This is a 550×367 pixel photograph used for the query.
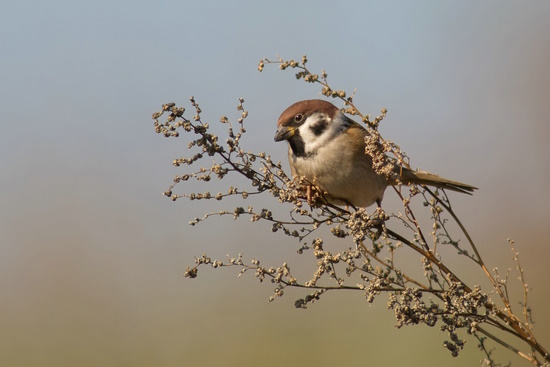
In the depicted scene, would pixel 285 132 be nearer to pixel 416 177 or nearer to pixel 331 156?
pixel 331 156

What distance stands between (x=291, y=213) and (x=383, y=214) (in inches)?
11.9

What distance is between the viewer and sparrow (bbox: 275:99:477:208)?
2.98 meters

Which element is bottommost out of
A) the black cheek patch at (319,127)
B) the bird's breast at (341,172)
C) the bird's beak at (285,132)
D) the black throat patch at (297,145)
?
the bird's breast at (341,172)

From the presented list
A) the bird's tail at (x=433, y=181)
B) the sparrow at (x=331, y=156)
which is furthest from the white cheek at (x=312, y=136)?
the bird's tail at (x=433, y=181)

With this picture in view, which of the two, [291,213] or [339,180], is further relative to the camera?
[339,180]

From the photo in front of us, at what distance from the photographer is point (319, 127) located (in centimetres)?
312

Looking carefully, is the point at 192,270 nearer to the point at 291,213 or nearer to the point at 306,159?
the point at 291,213

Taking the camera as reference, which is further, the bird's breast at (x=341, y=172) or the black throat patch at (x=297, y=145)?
the black throat patch at (x=297, y=145)

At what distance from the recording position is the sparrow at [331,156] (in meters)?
2.98

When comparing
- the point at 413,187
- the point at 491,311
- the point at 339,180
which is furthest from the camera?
the point at 339,180

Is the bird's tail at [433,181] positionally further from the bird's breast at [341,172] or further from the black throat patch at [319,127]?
the black throat patch at [319,127]

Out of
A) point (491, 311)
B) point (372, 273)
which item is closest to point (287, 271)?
point (372, 273)

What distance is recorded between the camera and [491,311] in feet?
5.60

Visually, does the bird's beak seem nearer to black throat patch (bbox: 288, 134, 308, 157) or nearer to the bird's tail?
black throat patch (bbox: 288, 134, 308, 157)
